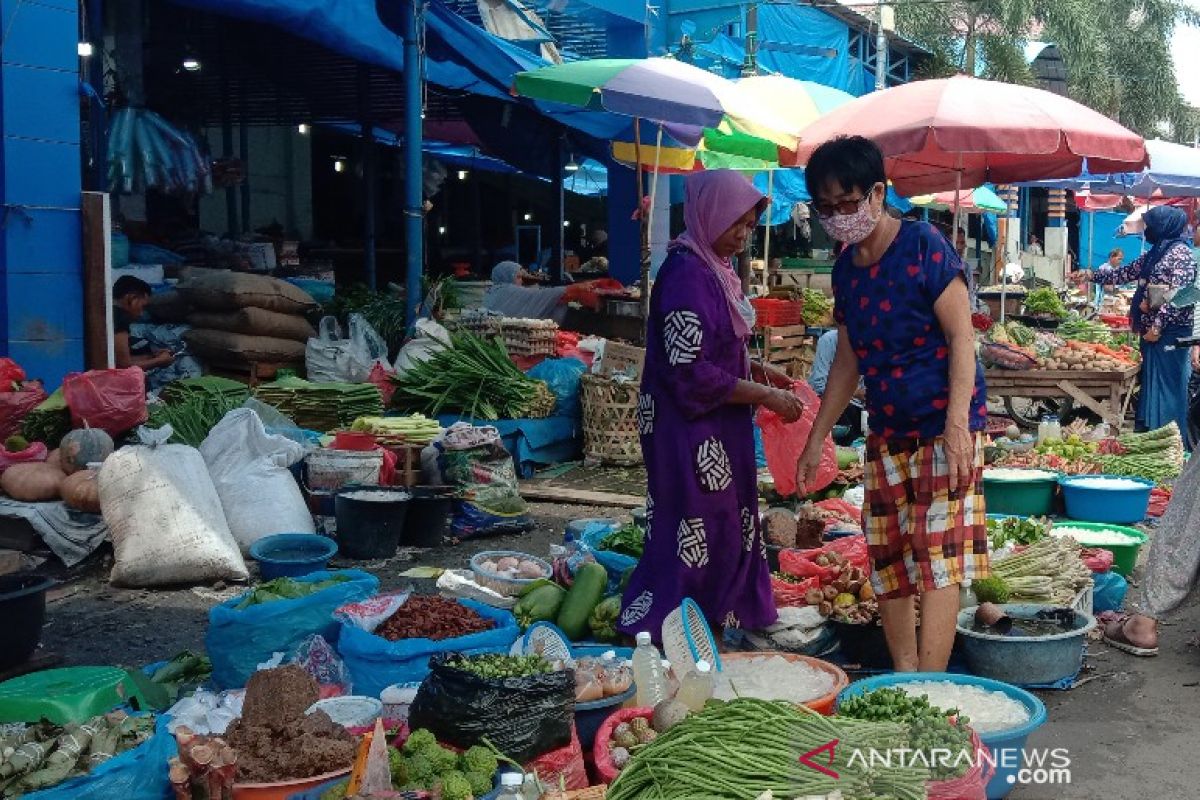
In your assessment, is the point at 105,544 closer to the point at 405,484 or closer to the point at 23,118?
the point at 405,484

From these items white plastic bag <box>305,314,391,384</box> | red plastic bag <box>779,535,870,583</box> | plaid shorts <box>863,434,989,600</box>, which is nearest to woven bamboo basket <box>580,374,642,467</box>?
white plastic bag <box>305,314,391,384</box>

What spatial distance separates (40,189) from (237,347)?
190 centimetres

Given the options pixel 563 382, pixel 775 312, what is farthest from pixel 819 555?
pixel 775 312

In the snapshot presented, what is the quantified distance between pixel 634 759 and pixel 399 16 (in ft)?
29.7

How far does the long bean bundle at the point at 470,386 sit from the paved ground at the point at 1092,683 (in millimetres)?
2226

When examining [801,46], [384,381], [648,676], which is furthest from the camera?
[801,46]

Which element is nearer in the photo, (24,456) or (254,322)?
(24,456)

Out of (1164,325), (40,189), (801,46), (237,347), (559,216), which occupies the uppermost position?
(801,46)

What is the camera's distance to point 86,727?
3.49m

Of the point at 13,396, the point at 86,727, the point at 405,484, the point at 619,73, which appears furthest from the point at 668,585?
the point at 619,73

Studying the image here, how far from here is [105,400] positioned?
21.8 ft

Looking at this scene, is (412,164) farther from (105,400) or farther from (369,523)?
(369,523)

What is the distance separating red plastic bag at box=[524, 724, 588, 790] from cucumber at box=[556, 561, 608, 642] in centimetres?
144

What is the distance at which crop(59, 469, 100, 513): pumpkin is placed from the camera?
618 centimetres
